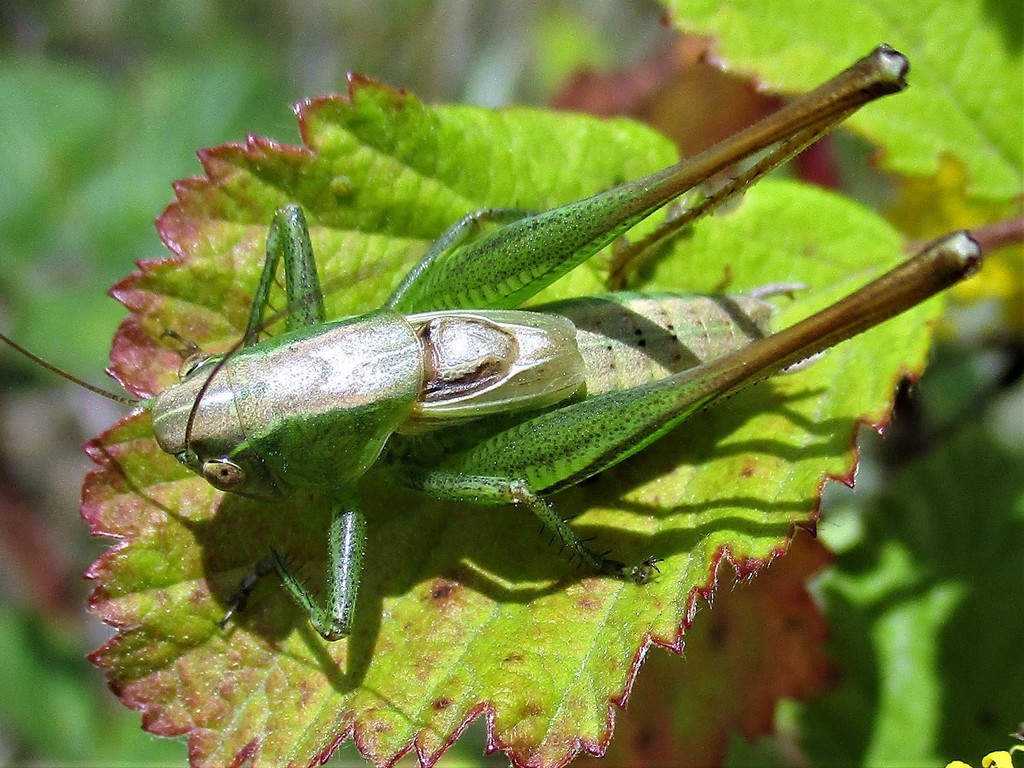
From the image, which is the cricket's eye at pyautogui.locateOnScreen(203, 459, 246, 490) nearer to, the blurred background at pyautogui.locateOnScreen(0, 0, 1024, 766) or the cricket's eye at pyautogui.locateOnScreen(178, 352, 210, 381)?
the cricket's eye at pyautogui.locateOnScreen(178, 352, 210, 381)

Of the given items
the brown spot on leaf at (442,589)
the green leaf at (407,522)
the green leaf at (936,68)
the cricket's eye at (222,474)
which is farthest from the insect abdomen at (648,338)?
the cricket's eye at (222,474)

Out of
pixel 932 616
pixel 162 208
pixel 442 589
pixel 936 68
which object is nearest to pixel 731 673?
pixel 932 616

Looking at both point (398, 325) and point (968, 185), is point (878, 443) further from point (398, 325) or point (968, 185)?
point (398, 325)

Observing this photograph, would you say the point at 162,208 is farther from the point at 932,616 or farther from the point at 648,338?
the point at 932,616

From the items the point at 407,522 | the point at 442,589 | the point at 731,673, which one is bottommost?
the point at 731,673

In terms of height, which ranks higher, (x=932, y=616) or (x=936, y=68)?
(x=936, y=68)

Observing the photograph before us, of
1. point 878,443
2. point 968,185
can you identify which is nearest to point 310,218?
point 968,185

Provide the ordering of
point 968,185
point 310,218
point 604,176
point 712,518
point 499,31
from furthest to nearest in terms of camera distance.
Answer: point 499,31 < point 968,185 < point 604,176 < point 310,218 < point 712,518
